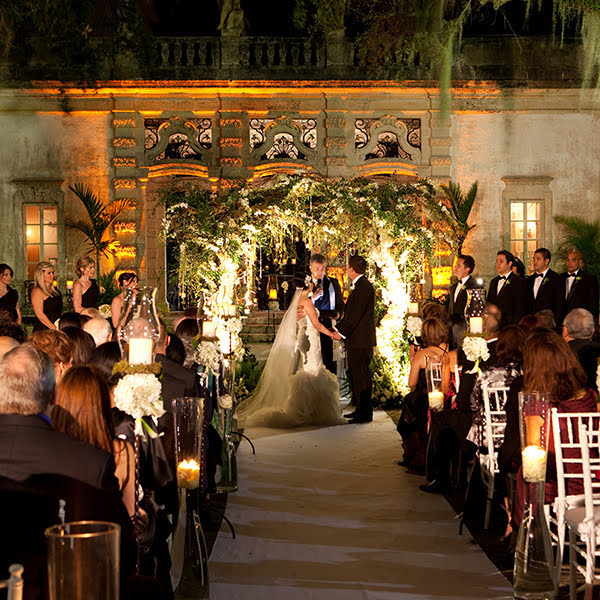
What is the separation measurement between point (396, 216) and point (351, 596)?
7361mm

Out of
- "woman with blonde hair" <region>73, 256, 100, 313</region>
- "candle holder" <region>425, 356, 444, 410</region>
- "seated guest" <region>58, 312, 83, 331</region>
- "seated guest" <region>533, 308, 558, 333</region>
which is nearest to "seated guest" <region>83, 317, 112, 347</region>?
"seated guest" <region>58, 312, 83, 331</region>

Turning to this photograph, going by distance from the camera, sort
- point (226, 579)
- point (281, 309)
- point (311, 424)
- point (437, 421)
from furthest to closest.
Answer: point (281, 309), point (311, 424), point (437, 421), point (226, 579)

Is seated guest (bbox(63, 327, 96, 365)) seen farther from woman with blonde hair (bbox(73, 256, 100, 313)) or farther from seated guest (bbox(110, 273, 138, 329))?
woman with blonde hair (bbox(73, 256, 100, 313))

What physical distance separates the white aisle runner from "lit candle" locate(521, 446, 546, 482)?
87cm

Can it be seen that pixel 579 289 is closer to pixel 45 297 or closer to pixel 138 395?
pixel 45 297

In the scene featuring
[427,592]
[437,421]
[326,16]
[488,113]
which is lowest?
[427,592]

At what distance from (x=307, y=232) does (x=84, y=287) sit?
117 inches

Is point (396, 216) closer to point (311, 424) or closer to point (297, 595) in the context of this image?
point (311, 424)

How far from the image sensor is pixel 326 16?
17297mm

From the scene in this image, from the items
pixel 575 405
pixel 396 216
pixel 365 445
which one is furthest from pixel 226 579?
pixel 396 216

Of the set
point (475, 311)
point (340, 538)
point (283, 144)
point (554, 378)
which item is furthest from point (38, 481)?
point (283, 144)

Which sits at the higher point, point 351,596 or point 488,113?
point 488,113

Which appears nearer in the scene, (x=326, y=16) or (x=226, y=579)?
(x=226, y=579)

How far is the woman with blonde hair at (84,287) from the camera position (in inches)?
418
